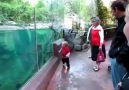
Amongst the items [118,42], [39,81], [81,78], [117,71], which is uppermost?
[118,42]

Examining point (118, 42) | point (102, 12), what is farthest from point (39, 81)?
point (102, 12)

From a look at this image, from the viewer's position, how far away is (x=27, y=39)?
5.47m

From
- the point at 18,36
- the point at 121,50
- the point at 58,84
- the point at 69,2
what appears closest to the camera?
the point at 121,50

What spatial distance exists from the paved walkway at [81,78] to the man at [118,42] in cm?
259

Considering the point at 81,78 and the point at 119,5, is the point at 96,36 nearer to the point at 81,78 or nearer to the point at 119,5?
the point at 81,78

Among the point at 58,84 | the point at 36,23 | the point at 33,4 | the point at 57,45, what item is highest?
the point at 33,4

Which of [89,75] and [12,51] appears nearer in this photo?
[12,51]

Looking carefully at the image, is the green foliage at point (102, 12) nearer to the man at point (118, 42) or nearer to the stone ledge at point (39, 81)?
the stone ledge at point (39, 81)

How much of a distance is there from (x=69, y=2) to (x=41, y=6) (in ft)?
23.5

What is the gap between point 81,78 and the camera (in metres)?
7.23

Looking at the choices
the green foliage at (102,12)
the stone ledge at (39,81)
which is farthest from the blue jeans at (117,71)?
the green foliage at (102,12)

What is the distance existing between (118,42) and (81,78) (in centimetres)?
387

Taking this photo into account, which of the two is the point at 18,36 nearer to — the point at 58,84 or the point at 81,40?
the point at 58,84

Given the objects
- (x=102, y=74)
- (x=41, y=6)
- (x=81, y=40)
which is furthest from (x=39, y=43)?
(x=81, y=40)
